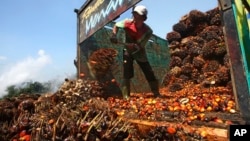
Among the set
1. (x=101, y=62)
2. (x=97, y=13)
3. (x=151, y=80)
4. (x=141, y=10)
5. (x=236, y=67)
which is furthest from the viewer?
(x=101, y=62)

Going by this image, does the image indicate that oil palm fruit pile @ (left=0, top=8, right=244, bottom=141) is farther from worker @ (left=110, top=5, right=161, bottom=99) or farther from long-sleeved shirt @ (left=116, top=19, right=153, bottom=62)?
long-sleeved shirt @ (left=116, top=19, right=153, bottom=62)

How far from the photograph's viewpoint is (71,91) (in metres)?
5.64

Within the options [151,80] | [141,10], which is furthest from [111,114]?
[141,10]

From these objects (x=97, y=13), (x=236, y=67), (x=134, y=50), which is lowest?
(x=236, y=67)

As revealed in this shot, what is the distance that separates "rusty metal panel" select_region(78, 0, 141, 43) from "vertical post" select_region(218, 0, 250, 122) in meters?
2.37

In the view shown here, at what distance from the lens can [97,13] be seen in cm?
687

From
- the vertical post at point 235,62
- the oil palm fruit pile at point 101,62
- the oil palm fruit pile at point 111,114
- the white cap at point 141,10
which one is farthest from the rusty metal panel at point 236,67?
the oil palm fruit pile at point 101,62

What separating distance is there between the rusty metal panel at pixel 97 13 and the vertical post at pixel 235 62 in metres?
2.37

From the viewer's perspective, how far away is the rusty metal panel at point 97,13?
5499 mm

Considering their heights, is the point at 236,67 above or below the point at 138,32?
below

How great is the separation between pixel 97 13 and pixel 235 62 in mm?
5037

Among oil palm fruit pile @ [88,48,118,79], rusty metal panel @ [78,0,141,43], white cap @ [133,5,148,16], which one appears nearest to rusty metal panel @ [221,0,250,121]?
rusty metal panel @ [78,0,141,43]

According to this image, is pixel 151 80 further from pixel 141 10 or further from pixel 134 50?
pixel 141 10

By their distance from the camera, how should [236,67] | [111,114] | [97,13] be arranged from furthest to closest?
[97,13] < [111,114] < [236,67]
